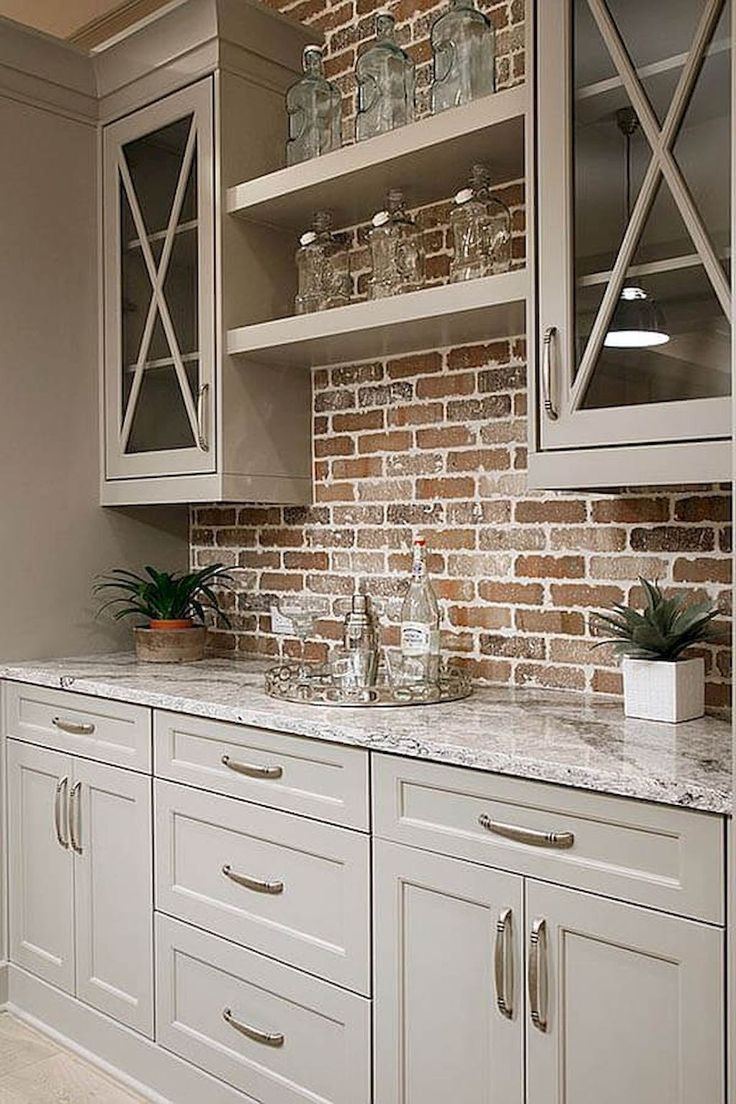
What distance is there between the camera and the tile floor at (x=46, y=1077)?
260cm

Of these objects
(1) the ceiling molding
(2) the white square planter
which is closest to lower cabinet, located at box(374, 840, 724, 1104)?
(2) the white square planter

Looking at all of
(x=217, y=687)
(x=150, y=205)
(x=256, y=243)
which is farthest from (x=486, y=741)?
(x=150, y=205)

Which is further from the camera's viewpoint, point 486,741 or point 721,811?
point 486,741

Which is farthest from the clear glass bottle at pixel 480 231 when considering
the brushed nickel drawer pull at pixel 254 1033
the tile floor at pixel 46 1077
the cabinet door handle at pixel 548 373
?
the tile floor at pixel 46 1077

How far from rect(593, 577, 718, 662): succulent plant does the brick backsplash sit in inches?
5.4

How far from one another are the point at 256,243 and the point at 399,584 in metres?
0.99

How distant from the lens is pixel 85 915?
2820mm

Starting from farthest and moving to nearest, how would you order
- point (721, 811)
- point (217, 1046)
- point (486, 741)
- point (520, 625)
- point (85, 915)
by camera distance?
point (85, 915), point (520, 625), point (217, 1046), point (486, 741), point (721, 811)

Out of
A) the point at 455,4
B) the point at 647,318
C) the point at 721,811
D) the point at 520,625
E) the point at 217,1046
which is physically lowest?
the point at 217,1046

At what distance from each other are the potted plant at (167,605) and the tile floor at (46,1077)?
3.39 feet

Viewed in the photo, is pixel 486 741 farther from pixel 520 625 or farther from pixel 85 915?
pixel 85 915

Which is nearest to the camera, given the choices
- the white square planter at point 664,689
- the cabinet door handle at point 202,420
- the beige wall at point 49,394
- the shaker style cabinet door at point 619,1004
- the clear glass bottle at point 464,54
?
the shaker style cabinet door at point 619,1004

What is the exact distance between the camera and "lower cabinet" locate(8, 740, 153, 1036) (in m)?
2.66

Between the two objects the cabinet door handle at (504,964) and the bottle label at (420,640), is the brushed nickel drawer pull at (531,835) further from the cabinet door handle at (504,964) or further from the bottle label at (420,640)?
the bottle label at (420,640)
